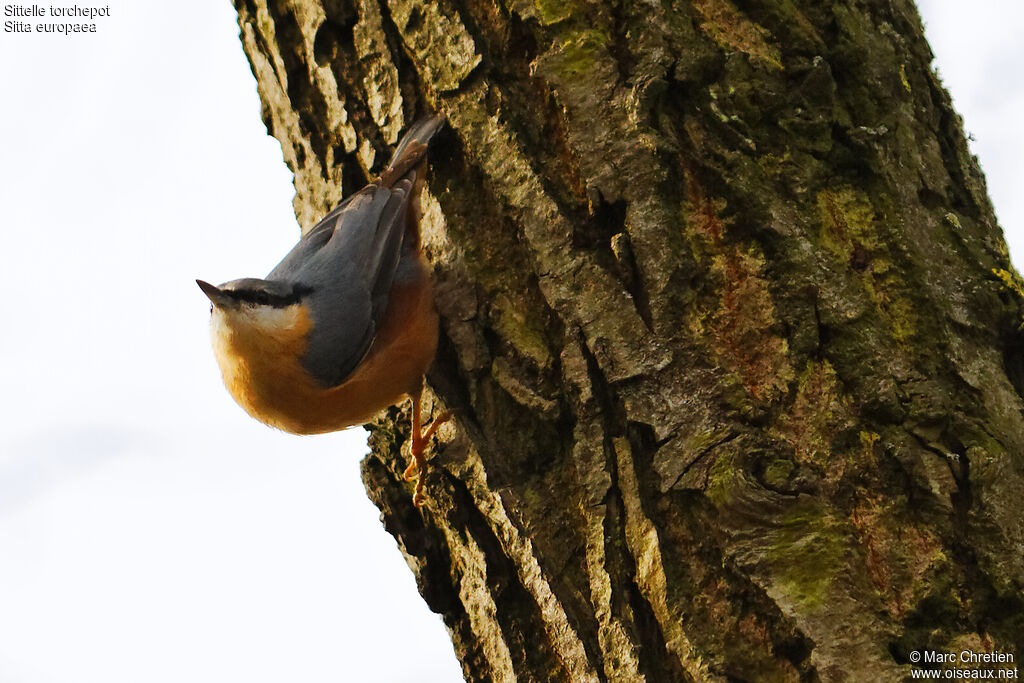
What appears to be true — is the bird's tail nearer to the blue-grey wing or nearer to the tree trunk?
the tree trunk

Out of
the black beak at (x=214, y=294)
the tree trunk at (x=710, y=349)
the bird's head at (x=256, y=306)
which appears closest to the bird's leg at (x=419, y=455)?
the tree trunk at (x=710, y=349)

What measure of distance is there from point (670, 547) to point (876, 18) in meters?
1.48

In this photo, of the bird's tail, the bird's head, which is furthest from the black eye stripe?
the bird's tail

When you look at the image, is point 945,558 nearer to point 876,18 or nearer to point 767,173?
point 767,173

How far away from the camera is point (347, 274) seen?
10.6ft

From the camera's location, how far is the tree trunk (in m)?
2.02

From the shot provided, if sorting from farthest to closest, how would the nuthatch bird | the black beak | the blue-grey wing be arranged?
1. the blue-grey wing
2. the nuthatch bird
3. the black beak

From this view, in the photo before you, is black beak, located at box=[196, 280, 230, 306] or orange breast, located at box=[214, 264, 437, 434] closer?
black beak, located at box=[196, 280, 230, 306]

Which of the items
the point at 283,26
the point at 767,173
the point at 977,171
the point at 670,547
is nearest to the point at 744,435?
the point at 670,547

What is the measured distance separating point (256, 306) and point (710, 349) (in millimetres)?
1481

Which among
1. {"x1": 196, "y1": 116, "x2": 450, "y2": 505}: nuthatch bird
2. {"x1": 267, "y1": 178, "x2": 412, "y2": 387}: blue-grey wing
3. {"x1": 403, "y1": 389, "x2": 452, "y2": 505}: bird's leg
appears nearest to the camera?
{"x1": 403, "y1": 389, "x2": 452, "y2": 505}: bird's leg

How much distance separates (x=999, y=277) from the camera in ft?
7.52

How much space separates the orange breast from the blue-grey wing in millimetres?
47

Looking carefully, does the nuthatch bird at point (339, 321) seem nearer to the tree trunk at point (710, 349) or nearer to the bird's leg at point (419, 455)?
the bird's leg at point (419, 455)
